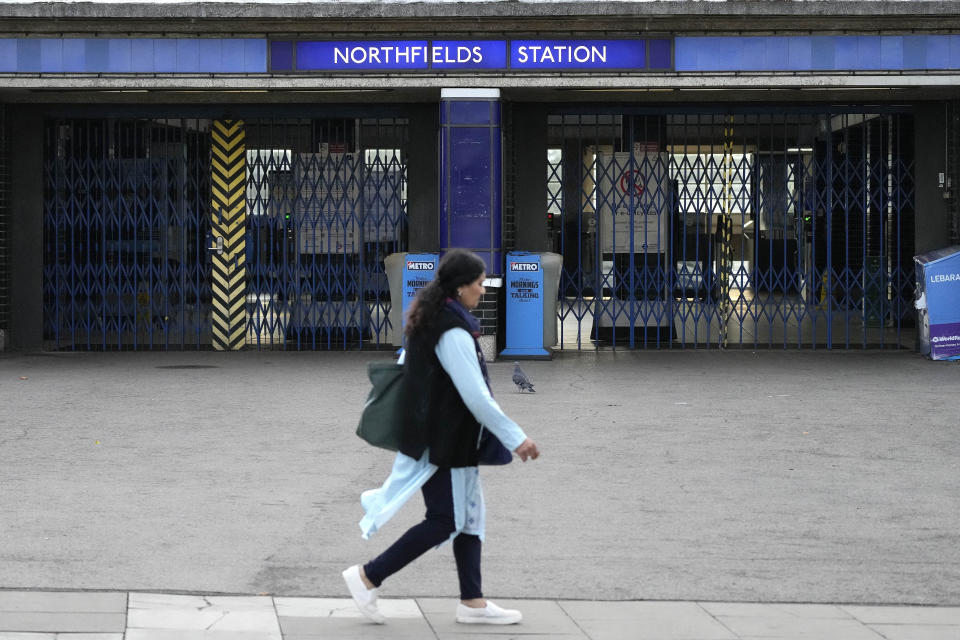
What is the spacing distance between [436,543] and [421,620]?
1.25 feet

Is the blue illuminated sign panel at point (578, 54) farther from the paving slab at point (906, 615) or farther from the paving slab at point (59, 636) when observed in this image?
the paving slab at point (59, 636)

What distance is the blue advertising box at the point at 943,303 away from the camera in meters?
17.0

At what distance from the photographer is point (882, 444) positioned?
10586 mm

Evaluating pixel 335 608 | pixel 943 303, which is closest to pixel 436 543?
pixel 335 608

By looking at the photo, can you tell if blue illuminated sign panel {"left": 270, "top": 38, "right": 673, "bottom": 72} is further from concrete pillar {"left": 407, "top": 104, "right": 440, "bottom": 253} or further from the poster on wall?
the poster on wall

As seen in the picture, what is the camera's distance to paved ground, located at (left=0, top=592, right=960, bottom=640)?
5695 mm

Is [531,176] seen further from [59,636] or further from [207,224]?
[59,636]

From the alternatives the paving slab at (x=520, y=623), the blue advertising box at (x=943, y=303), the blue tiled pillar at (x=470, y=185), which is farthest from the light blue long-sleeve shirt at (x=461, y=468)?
the blue advertising box at (x=943, y=303)

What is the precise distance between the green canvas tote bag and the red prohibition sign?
13124mm

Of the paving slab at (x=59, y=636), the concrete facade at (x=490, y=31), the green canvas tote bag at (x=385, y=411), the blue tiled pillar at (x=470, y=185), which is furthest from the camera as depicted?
the blue tiled pillar at (x=470, y=185)

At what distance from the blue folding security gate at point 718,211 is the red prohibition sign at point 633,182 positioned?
0.02 meters

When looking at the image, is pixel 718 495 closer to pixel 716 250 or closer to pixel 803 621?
pixel 803 621

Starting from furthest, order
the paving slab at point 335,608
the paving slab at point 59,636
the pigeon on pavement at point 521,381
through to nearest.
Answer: the pigeon on pavement at point 521,381, the paving slab at point 335,608, the paving slab at point 59,636

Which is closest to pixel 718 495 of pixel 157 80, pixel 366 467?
pixel 366 467
